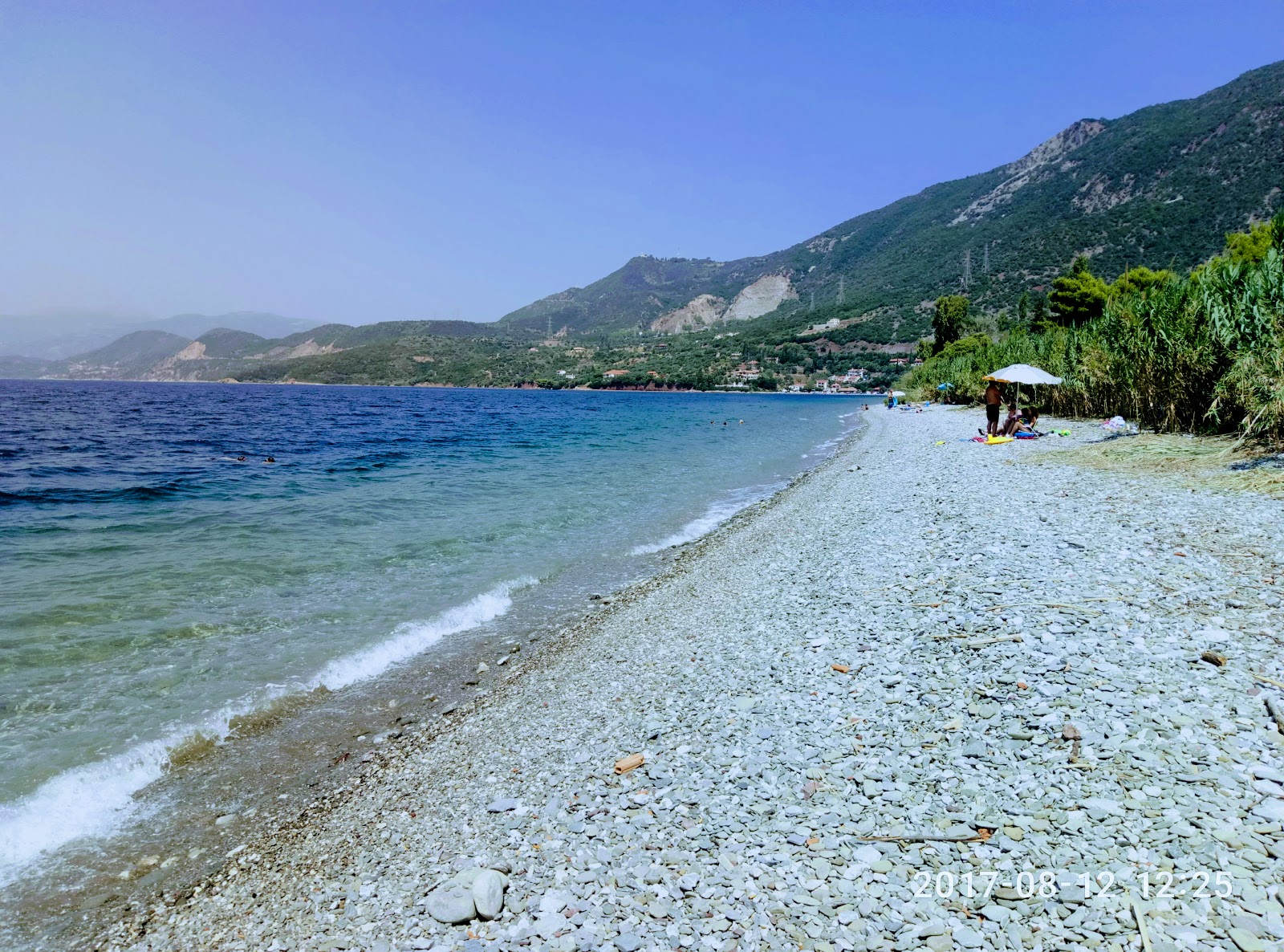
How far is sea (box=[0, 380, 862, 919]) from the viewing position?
5402 millimetres

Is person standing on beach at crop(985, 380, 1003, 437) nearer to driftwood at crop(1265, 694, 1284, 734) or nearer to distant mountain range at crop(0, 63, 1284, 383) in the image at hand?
driftwood at crop(1265, 694, 1284, 734)

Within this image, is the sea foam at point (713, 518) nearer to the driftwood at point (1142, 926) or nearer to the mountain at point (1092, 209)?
the driftwood at point (1142, 926)

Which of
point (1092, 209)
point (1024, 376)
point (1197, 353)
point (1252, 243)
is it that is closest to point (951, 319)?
point (1252, 243)

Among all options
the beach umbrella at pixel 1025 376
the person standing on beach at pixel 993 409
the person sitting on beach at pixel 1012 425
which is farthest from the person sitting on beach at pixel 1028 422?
the beach umbrella at pixel 1025 376

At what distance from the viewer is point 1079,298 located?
5322cm

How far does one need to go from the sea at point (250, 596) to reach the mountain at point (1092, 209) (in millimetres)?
84933

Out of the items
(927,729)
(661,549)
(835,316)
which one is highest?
(835,316)

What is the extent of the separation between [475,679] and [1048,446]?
64.0ft

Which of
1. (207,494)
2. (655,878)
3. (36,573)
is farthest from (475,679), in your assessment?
(207,494)

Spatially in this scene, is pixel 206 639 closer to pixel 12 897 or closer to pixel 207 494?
pixel 12 897

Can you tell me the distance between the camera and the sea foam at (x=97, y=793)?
15.0 ft

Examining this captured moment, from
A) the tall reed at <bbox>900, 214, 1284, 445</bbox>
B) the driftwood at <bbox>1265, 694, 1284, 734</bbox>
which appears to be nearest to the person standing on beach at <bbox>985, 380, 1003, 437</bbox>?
the tall reed at <bbox>900, 214, 1284, 445</bbox>

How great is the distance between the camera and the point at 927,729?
4.52 m

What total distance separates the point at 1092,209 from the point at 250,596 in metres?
140
